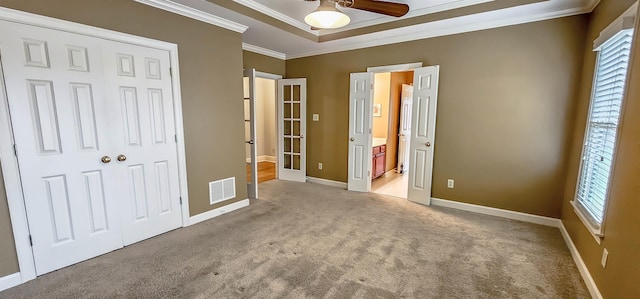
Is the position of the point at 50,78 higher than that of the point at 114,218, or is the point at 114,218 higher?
the point at 50,78

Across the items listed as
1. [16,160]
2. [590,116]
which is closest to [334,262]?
[16,160]

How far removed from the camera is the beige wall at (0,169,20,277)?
1.99m

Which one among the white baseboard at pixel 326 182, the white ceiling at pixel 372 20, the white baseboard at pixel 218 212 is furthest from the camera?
the white baseboard at pixel 326 182

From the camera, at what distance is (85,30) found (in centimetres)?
226

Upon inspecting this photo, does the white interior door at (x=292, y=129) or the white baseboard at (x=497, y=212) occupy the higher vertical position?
the white interior door at (x=292, y=129)

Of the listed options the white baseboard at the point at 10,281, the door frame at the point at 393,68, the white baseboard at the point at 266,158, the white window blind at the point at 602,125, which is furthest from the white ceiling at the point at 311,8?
the white baseboard at the point at 266,158

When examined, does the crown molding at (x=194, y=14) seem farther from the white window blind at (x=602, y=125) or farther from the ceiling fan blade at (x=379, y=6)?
the white window blind at (x=602, y=125)

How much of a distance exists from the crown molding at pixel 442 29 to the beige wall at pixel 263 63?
2.79 ft

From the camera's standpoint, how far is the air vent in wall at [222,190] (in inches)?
133

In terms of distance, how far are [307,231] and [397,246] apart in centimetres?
98

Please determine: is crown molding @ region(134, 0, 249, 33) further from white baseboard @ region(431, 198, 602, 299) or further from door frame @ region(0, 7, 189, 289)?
white baseboard @ region(431, 198, 602, 299)

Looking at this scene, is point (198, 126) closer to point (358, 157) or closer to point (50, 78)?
point (50, 78)

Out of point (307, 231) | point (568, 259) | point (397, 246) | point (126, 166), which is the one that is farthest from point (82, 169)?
point (568, 259)

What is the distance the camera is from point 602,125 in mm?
2195
